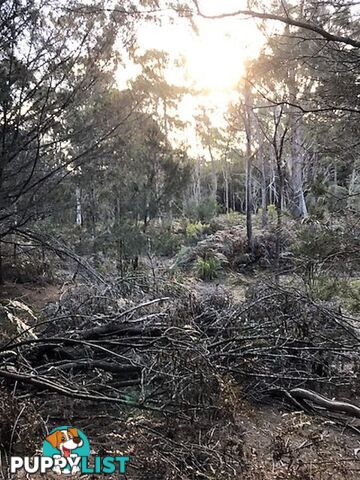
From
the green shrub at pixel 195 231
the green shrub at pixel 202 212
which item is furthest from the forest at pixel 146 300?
the green shrub at pixel 202 212

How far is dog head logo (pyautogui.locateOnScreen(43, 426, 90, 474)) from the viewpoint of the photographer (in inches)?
104

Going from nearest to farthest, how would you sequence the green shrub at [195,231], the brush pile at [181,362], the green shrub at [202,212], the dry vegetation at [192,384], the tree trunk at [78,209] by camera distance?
the dry vegetation at [192,384]
the brush pile at [181,362]
the tree trunk at [78,209]
the green shrub at [195,231]
the green shrub at [202,212]

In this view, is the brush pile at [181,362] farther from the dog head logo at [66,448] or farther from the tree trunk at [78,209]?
the tree trunk at [78,209]

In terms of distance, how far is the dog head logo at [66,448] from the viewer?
8.71 feet

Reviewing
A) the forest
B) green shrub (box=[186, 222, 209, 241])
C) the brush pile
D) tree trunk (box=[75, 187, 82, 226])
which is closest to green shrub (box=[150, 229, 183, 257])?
the forest

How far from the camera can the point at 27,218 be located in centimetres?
617

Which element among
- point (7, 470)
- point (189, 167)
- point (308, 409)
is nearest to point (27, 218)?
point (7, 470)

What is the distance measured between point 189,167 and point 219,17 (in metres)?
8.80

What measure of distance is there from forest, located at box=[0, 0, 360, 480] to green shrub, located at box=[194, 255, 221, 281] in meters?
1.70

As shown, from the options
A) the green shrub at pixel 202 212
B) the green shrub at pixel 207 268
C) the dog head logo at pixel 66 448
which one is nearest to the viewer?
the dog head logo at pixel 66 448

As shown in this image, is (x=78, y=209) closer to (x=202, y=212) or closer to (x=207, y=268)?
(x=207, y=268)

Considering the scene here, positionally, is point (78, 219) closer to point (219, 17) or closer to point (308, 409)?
point (219, 17)

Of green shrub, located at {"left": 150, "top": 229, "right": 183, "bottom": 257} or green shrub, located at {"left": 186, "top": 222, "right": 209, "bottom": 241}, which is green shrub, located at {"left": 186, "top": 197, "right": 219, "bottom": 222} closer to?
green shrub, located at {"left": 186, "top": 222, "right": 209, "bottom": 241}

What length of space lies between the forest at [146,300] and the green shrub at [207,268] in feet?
5.58
